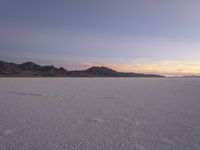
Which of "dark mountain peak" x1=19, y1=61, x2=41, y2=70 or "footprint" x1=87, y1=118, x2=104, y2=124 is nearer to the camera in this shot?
"footprint" x1=87, y1=118, x2=104, y2=124

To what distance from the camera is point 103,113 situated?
5176 mm

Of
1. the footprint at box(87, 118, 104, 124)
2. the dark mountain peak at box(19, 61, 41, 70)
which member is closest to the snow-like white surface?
the footprint at box(87, 118, 104, 124)

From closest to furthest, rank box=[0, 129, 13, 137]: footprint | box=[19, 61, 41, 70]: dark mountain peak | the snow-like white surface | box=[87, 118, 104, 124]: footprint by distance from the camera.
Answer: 1. the snow-like white surface
2. box=[0, 129, 13, 137]: footprint
3. box=[87, 118, 104, 124]: footprint
4. box=[19, 61, 41, 70]: dark mountain peak

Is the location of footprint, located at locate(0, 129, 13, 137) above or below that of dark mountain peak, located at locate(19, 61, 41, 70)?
below

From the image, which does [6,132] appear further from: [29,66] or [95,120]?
[29,66]

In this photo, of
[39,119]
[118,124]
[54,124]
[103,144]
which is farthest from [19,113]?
[103,144]

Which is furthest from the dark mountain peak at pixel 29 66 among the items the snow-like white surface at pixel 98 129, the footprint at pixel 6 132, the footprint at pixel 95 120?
the footprint at pixel 6 132

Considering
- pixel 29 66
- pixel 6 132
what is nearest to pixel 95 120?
pixel 6 132

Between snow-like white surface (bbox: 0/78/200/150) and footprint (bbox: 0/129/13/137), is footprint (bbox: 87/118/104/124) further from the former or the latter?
footprint (bbox: 0/129/13/137)

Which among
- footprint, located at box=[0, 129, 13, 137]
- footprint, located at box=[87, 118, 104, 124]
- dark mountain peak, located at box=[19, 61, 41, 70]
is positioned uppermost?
dark mountain peak, located at box=[19, 61, 41, 70]

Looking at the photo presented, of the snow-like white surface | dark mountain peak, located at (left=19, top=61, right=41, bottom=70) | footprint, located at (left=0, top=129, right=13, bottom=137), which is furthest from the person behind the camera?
dark mountain peak, located at (left=19, top=61, right=41, bottom=70)

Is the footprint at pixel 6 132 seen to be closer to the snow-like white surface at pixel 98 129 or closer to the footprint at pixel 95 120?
the snow-like white surface at pixel 98 129

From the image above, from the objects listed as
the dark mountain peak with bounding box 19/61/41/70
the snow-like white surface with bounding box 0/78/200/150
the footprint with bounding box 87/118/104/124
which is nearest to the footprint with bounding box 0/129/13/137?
the snow-like white surface with bounding box 0/78/200/150

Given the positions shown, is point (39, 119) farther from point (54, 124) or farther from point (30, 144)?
point (30, 144)
